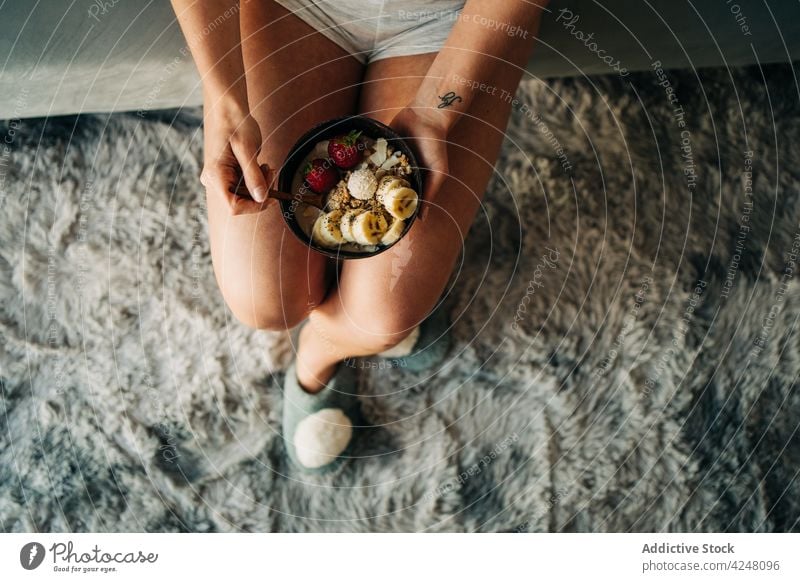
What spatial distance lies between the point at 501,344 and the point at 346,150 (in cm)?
23

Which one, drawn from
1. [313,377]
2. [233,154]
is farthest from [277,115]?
[313,377]

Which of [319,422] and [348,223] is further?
[319,422]

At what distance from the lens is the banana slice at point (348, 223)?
36 cm

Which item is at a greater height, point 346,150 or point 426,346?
point 346,150

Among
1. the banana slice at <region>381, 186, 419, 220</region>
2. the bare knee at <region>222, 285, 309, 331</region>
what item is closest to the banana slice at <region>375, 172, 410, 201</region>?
the banana slice at <region>381, 186, 419, 220</region>

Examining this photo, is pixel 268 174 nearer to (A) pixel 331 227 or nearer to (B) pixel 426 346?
(A) pixel 331 227

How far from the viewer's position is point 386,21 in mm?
402

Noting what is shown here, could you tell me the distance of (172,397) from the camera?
50cm

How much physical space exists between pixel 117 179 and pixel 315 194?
0.75 feet

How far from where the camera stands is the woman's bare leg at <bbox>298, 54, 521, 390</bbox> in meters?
0.40

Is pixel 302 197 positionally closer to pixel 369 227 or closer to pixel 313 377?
pixel 369 227

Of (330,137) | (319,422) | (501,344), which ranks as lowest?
(319,422)
